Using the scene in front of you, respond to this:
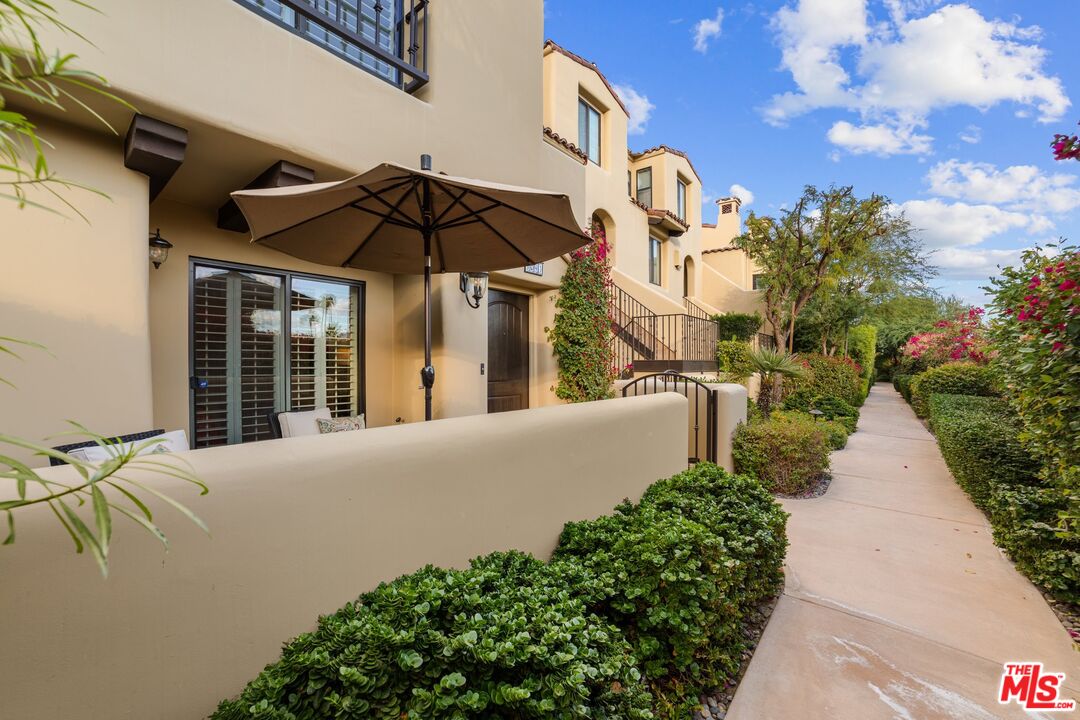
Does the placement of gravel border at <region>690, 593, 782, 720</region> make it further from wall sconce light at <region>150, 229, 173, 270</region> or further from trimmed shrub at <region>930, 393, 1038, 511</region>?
wall sconce light at <region>150, 229, 173, 270</region>

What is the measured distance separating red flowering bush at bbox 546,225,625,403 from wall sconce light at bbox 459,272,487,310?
2097 millimetres

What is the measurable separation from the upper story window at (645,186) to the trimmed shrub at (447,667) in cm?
1743

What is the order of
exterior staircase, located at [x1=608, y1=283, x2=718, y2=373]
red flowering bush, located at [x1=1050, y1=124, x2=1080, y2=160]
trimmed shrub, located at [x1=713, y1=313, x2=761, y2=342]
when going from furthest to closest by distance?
trimmed shrub, located at [x1=713, y1=313, x2=761, y2=342] < exterior staircase, located at [x1=608, y1=283, x2=718, y2=373] < red flowering bush, located at [x1=1050, y1=124, x2=1080, y2=160]

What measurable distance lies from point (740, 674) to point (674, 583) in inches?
34.5

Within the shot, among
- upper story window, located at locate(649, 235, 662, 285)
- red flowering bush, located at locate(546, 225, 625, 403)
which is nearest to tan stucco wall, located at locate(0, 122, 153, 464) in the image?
red flowering bush, located at locate(546, 225, 625, 403)

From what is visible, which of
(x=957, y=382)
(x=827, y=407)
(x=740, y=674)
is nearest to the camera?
(x=740, y=674)

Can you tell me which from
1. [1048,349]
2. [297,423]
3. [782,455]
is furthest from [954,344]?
[297,423]

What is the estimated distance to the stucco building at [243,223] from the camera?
3.16 meters

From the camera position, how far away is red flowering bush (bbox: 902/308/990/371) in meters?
9.30

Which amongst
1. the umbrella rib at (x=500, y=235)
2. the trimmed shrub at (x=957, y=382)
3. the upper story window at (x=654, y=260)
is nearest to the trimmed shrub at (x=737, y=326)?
the upper story window at (x=654, y=260)

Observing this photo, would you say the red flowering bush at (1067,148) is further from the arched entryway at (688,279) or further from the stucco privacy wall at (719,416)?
the arched entryway at (688,279)

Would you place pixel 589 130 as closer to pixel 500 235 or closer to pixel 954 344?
pixel 500 235

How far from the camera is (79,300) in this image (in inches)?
126

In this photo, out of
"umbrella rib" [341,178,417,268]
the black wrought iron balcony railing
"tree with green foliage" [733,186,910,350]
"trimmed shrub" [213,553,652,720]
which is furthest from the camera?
"tree with green foliage" [733,186,910,350]
